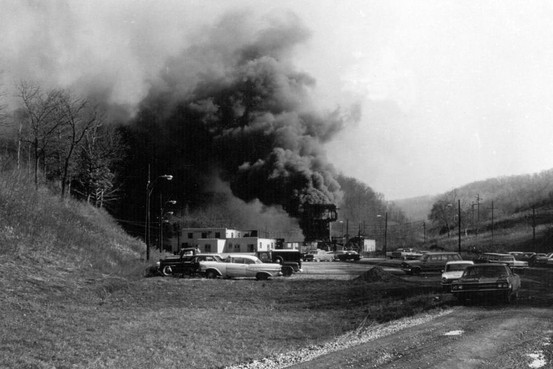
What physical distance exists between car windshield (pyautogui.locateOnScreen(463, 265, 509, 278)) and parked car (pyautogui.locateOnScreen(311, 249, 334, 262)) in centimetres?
4304

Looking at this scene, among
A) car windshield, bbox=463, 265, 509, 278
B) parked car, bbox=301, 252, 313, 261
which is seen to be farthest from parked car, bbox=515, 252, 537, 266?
car windshield, bbox=463, 265, 509, 278

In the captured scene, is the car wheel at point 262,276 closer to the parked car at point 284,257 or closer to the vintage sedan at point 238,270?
the vintage sedan at point 238,270

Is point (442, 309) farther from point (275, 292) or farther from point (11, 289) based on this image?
point (11, 289)

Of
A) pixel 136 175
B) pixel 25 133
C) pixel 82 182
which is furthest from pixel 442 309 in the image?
Answer: pixel 136 175

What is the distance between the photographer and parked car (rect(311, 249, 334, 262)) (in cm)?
6194

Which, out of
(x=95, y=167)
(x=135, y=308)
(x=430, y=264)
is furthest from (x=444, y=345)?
(x=95, y=167)

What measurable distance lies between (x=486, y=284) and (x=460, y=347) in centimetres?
860

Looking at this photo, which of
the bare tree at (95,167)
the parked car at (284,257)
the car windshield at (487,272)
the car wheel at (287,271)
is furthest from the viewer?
the bare tree at (95,167)

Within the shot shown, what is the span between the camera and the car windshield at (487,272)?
18672mm

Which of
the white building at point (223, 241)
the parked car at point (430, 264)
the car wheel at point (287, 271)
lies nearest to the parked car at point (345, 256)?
the white building at point (223, 241)

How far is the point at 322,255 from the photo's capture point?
6328 cm

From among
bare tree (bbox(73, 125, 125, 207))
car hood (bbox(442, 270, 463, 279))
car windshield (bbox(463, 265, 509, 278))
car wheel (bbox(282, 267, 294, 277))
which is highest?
bare tree (bbox(73, 125, 125, 207))

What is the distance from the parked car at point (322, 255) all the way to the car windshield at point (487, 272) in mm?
43040

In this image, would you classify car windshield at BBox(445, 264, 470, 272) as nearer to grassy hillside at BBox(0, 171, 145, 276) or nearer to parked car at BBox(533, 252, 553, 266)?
grassy hillside at BBox(0, 171, 145, 276)
